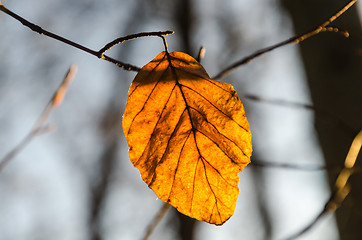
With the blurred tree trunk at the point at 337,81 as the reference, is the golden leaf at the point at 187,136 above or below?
above

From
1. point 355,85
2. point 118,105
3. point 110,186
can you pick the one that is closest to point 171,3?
point 118,105

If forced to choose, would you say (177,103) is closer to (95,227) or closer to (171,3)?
(171,3)

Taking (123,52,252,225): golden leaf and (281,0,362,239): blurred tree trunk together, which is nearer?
(123,52,252,225): golden leaf

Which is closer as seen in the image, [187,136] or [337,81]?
[187,136]

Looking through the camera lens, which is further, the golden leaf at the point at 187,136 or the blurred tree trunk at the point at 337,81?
the blurred tree trunk at the point at 337,81
